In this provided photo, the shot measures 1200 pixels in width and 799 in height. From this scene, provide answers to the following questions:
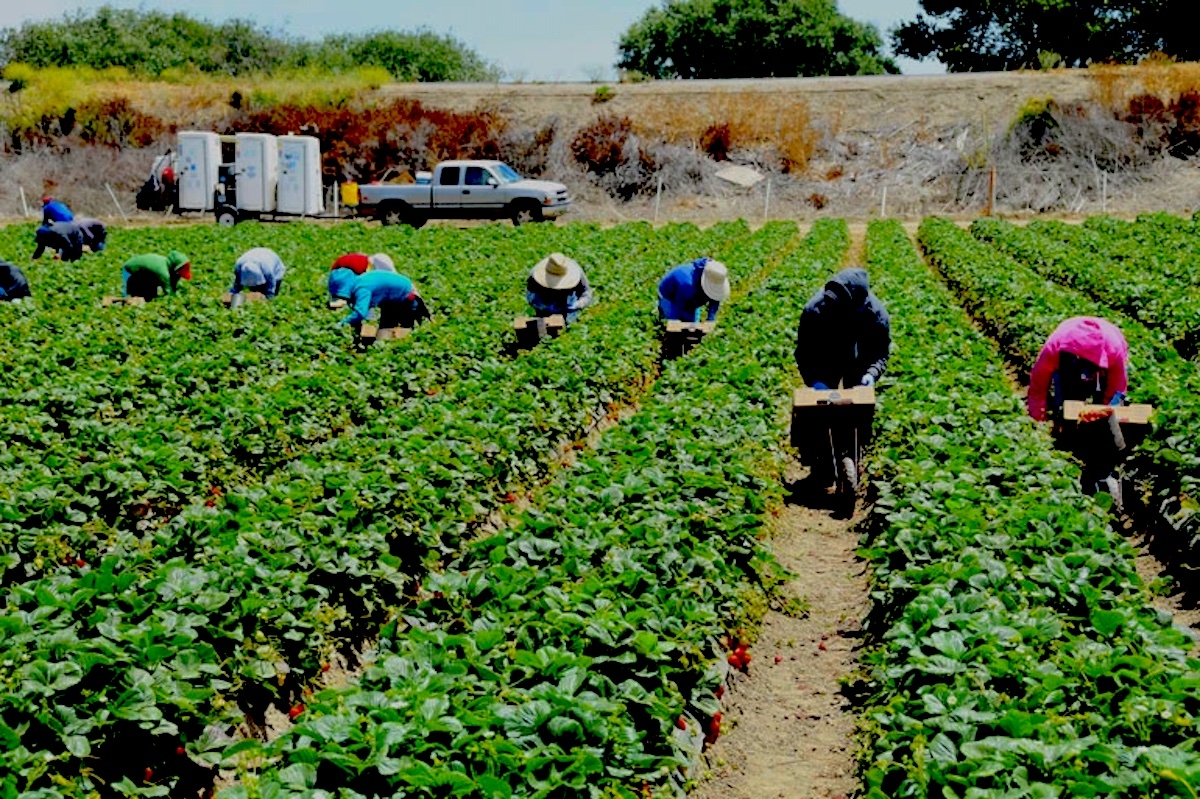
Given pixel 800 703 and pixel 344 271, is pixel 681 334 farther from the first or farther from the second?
pixel 800 703

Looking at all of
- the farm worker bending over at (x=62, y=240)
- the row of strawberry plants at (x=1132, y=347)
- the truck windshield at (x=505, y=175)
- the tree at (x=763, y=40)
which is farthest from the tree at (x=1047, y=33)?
the farm worker bending over at (x=62, y=240)

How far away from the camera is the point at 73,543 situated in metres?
7.24

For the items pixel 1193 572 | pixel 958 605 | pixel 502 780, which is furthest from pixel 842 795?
pixel 1193 572

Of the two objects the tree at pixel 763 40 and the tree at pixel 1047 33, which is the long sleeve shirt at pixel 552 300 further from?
the tree at pixel 763 40

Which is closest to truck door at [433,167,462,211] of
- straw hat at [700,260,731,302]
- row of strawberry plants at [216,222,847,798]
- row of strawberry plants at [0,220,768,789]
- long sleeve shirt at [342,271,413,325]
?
long sleeve shirt at [342,271,413,325]

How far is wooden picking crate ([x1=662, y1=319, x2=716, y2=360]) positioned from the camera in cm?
1358

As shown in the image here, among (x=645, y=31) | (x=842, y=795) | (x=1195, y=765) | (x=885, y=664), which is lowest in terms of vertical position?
(x=842, y=795)

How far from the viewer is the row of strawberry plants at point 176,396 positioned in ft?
25.8

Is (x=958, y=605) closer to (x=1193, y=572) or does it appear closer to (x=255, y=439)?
(x=1193, y=572)

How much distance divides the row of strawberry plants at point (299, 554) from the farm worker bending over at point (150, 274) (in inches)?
328

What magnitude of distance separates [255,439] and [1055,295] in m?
10.8

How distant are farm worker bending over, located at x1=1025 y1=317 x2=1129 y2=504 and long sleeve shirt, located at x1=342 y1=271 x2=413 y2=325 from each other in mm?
7886

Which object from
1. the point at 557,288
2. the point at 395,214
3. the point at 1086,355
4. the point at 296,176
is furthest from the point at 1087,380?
the point at 296,176

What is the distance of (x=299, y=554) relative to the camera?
630cm
